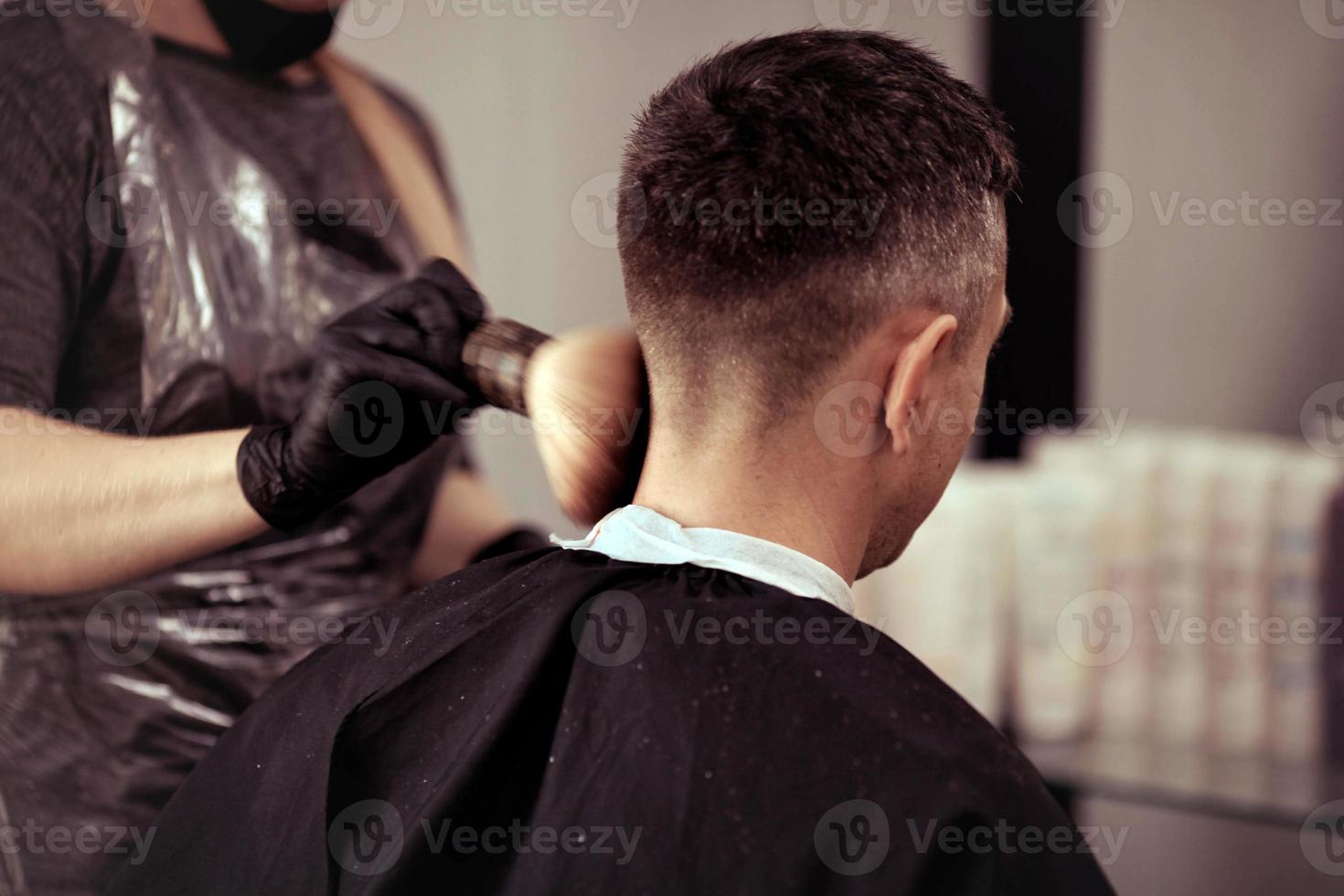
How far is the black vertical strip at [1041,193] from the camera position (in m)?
2.72

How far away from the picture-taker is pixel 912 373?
1.10 metres

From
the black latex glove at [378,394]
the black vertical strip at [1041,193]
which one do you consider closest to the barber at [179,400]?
the black latex glove at [378,394]

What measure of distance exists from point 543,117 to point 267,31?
2.43 feet

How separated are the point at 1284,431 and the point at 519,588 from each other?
6.91ft

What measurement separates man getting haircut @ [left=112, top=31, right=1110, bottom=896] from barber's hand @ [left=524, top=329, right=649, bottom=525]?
0.19 ft

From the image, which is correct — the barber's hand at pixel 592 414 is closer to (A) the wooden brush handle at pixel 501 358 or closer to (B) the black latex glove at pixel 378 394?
(A) the wooden brush handle at pixel 501 358

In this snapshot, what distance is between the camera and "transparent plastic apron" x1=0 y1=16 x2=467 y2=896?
1.73m

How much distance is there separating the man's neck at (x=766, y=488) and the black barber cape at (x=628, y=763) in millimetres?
58

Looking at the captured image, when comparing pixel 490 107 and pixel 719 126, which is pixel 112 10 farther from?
pixel 719 126

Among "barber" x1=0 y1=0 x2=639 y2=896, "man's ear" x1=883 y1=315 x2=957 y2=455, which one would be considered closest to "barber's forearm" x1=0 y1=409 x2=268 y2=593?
"barber" x1=0 y1=0 x2=639 y2=896

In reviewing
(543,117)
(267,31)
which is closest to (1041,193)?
(543,117)

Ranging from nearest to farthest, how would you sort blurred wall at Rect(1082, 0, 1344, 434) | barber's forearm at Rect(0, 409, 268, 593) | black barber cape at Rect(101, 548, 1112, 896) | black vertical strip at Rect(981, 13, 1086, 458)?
black barber cape at Rect(101, 548, 1112, 896) → barber's forearm at Rect(0, 409, 268, 593) → blurred wall at Rect(1082, 0, 1344, 434) → black vertical strip at Rect(981, 13, 1086, 458)

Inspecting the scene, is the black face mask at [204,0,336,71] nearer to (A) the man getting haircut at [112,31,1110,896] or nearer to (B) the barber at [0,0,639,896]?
(B) the barber at [0,0,639,896]

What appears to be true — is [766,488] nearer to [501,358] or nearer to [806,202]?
[806,202]
